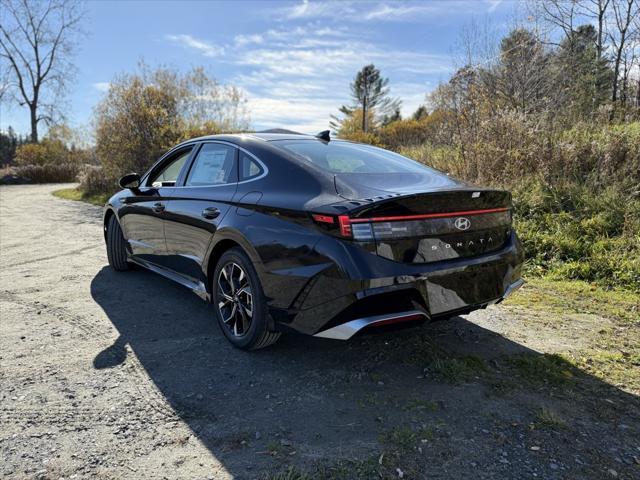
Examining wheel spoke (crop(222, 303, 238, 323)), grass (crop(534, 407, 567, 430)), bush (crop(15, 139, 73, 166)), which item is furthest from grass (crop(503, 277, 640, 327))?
bush (crop(15, 139, 73, 166))

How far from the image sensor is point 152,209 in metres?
4.46

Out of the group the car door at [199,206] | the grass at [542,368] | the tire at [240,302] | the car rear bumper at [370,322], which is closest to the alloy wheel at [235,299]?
the tire at [240,302]

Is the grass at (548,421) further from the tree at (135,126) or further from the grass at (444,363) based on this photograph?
the tree at (135,126)

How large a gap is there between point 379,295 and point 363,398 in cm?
64

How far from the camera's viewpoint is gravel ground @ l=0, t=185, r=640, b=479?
6.90 ft

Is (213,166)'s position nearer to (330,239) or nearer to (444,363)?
(330,239)

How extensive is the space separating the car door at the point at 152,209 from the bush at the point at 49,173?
27.9m

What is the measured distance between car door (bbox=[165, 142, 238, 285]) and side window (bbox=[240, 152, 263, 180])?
0.24 feet

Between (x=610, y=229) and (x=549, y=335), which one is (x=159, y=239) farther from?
(x=610, y=229)

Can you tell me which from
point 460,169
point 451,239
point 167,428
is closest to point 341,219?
point 451,239

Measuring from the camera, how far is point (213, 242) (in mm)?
3418

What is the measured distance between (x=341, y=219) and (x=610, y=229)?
15.2 feet

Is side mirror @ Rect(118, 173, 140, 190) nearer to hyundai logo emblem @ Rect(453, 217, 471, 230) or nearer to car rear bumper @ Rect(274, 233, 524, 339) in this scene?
car rear bumper @ Rect(274, 233, 524, 339)

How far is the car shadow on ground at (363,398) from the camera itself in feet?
7.16
